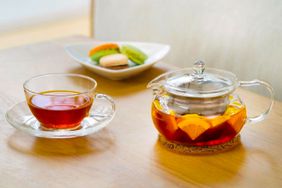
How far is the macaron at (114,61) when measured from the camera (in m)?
1.15

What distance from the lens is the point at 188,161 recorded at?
79cm

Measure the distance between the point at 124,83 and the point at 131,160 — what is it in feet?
1.20

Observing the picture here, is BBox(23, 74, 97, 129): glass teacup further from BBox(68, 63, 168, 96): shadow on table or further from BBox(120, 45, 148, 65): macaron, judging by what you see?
BBox(120, 45, 148, 65): macaron

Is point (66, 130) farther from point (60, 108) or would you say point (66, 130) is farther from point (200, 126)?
point (200, 126)

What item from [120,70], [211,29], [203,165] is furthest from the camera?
[211,29]

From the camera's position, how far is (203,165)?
78 centimetres

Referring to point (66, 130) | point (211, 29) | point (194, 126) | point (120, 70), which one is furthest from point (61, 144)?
point (211, 29)

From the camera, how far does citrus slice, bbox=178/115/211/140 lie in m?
0.80

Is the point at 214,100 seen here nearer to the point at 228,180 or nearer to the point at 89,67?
the point at 228,180

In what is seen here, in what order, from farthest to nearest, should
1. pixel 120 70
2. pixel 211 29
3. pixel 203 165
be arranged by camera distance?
pixel 211 29 → pixel 120 70 → pixel 203 165

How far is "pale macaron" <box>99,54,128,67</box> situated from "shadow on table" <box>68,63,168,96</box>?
33 mm

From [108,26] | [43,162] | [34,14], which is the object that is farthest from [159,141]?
[34,14]

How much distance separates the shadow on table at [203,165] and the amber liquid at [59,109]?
14cm

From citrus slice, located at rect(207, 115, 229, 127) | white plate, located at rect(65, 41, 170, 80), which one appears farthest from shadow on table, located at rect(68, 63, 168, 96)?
citrus slice, located at rect(207, 115, 229, 127)
